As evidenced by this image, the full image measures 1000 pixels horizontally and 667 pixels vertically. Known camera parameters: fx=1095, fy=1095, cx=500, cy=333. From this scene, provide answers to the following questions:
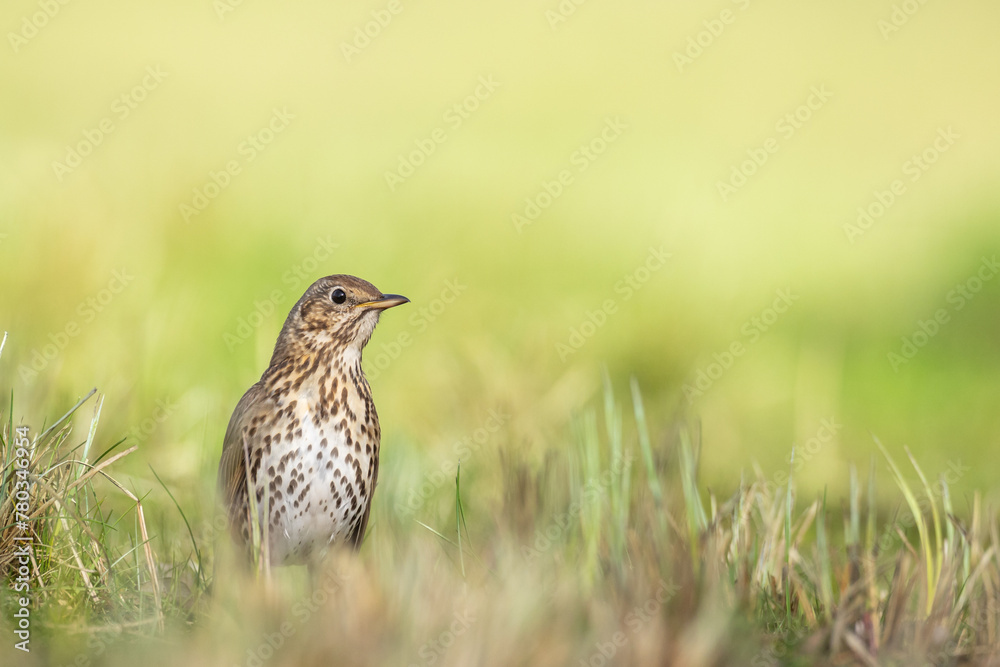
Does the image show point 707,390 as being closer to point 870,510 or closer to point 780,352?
point 780,352

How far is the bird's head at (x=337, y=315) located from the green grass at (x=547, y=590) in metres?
0.94

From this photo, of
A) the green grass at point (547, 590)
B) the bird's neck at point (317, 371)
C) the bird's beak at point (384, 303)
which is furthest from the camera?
the bird's neck at point (317, 371)

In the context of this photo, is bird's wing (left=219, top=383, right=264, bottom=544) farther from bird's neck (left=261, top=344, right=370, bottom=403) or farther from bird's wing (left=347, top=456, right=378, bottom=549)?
bird's wing (left=347, top=456, right=378, bottom=549)

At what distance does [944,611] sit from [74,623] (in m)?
2.65

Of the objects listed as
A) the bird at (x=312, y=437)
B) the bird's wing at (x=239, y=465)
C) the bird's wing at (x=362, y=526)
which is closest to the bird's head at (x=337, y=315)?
the bird at (x=312, y=437)

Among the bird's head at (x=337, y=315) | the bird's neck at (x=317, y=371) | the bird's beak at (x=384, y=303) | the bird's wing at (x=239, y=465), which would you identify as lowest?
the bird's wing at (x=239, y=465)

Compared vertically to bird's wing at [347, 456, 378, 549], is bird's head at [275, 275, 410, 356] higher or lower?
higher

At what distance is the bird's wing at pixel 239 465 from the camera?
4.74m

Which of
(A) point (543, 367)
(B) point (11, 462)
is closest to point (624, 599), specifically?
(B) point (11, 462)

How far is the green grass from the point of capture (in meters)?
2.82

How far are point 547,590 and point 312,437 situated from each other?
1.82 m

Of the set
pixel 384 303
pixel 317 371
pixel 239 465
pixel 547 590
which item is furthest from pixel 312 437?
pixel 547 590

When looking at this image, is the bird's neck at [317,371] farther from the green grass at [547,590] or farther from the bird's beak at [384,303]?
the green grass at [547,590]

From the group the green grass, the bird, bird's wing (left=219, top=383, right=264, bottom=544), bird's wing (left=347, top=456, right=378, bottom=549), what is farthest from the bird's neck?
the green grass
